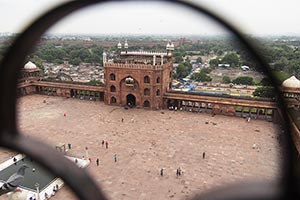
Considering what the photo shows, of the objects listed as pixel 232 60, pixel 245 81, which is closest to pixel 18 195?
pixel 245 81

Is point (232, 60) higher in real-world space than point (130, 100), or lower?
higher

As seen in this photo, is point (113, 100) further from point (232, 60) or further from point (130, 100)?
point (232, 60)

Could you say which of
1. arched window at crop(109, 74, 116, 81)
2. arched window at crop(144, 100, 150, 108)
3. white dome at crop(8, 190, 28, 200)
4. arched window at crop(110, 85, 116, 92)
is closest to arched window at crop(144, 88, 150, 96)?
arched window at crop(144, 100, 150, 108)

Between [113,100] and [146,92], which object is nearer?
[146,92]

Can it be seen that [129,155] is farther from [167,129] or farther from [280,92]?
[280,92]

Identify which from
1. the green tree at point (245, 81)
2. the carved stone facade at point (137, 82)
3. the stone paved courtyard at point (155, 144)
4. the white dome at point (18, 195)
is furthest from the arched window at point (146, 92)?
the green tree at point (245, 81)

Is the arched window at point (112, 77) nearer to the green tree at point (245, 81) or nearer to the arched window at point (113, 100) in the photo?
the arched window at point (113, 100)
